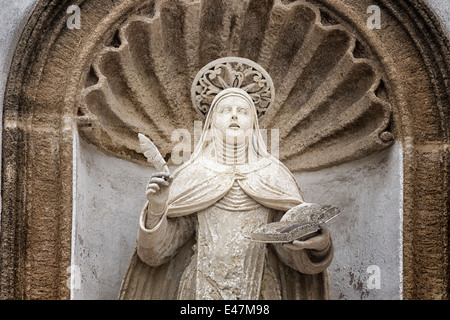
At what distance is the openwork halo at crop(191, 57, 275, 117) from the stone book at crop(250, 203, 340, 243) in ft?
3.02

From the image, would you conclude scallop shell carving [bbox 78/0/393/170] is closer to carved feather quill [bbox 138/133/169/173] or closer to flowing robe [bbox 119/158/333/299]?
flowing robe [bbox 119/158/333/299]

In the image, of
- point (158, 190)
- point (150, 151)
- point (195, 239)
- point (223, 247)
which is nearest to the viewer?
point (150, 151)

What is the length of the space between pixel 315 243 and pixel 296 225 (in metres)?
0.19

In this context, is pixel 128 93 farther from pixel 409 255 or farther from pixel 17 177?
pixel 409 255

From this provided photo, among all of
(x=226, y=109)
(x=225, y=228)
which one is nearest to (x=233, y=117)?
(x=226, y=109)

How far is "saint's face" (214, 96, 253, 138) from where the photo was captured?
6.96m

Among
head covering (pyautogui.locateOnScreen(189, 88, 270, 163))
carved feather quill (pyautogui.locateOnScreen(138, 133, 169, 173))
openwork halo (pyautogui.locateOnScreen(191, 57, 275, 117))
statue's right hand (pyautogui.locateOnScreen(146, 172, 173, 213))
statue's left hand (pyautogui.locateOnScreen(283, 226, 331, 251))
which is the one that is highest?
openwork halo (pyautogui.locateOnScreen(191, 57, 275, 117))

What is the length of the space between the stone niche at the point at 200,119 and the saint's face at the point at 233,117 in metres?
0.68

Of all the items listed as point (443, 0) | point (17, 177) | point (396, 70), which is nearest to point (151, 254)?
point (17, 177)

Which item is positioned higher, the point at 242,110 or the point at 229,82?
the point at 229,82

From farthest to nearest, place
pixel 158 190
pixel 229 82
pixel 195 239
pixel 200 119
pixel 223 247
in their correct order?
pixel 200 119 < pixel 229 82 < pixel 195 239 < pixel 223 247 < pixel 158 190

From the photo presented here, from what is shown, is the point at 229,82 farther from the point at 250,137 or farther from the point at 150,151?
the point at 150,151

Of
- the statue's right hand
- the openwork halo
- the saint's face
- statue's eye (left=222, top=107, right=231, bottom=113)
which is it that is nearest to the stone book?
the statue's right hand

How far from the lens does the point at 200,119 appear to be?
7754 millimetres
